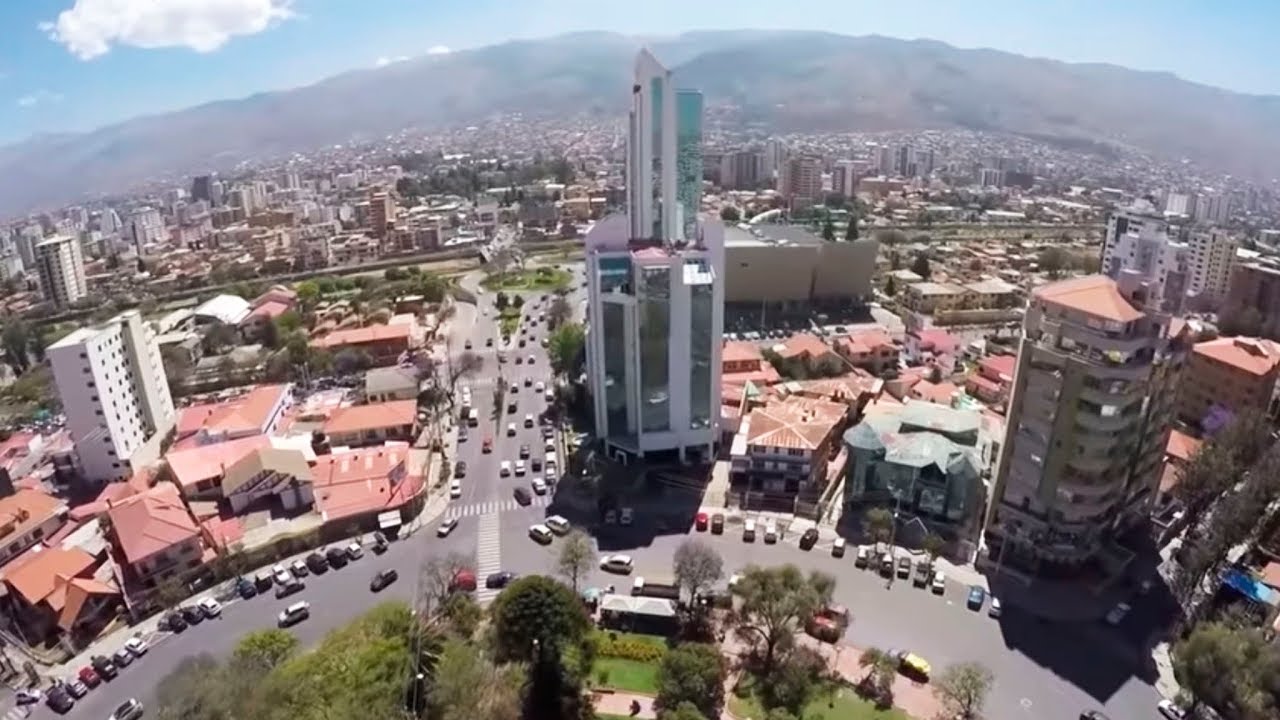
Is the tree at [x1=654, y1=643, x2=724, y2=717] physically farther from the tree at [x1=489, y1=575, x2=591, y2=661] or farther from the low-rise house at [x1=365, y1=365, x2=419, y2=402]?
the low-rise house at [x1=365, y1=365, x2=419, y2=402]

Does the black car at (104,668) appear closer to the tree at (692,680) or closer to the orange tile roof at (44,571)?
the orange tile roof at (44,571)

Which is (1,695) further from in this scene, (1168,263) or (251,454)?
(1168,263)

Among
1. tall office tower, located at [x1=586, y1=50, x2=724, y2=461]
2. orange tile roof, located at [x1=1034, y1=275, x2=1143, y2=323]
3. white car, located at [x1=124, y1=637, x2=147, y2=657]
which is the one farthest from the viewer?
tall office tower, located at [x1=586, y1=50, x2=724, y2=461]

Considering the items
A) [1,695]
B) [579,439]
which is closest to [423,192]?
Result: [579,439]

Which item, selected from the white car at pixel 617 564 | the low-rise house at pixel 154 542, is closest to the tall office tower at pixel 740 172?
the white car at pixel 617 564

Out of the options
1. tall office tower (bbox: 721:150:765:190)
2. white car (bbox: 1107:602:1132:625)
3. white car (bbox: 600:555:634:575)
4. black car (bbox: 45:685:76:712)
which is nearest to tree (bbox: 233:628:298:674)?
black car (bbox: 45:685:76:712)
